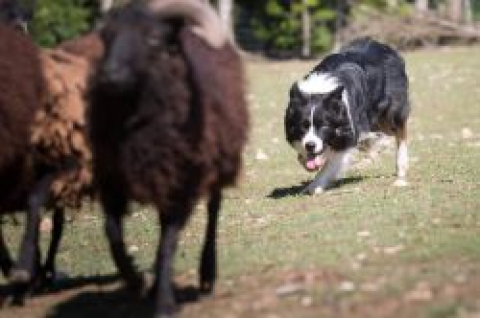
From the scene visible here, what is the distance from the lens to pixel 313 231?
1069 cm

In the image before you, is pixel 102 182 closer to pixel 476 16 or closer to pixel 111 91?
pixel 111 91

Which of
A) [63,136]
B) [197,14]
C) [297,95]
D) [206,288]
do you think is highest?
[197,14]

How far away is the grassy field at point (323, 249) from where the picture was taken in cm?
779

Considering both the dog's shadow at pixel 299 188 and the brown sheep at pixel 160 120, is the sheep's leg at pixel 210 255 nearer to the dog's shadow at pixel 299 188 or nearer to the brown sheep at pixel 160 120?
the brown sheep at pixel 160 120

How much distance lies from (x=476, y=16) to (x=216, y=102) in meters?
49.6

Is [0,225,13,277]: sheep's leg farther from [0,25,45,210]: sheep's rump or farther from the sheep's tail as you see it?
the sheep's tail

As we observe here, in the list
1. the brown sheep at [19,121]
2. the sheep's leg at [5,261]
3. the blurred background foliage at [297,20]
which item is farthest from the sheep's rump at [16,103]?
the blurred background foliage at [297,20]

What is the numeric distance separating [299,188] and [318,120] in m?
1.31

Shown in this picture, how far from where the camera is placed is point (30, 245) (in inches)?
368

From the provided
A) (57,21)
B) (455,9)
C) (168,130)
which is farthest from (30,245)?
(455,9)

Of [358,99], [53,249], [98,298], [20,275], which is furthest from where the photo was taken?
[358,99]

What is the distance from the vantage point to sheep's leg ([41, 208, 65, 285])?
10.3 m

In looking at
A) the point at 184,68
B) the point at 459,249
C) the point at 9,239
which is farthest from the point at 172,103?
the point at 9,239

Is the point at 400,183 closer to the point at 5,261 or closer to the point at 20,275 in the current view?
the point at 5,261
